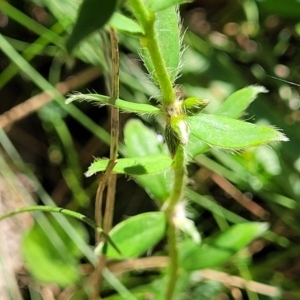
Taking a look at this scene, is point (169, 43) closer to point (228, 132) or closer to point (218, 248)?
point (228, 132)

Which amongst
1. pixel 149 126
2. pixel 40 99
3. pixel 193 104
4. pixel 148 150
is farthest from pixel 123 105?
pixel 40 99

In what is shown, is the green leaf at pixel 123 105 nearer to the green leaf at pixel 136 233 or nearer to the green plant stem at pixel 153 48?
the green plant stem at pixel 153 48

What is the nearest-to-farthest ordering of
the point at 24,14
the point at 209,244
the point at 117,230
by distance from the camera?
1. the point at 117,230
2. the point at 209,244
3. the point at 24,14

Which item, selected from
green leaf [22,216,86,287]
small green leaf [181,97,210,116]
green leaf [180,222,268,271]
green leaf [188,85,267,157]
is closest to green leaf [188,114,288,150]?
small green leaf [181,97,210,116]

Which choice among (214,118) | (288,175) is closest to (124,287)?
(288,175)

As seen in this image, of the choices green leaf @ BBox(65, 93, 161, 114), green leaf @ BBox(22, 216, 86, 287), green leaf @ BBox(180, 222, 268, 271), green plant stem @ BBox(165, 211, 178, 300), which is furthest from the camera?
green leaf @ BBox(22, 216, 86, 287)

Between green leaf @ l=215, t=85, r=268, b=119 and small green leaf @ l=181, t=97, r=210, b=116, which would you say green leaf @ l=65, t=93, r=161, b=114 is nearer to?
small green leaf @ l=181, t=97, r=210, b=116

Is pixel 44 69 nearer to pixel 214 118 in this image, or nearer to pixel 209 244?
pixel 209 244
